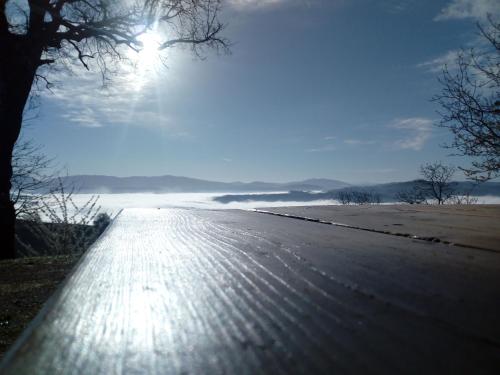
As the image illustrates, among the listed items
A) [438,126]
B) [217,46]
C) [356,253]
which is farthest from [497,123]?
[356,253]

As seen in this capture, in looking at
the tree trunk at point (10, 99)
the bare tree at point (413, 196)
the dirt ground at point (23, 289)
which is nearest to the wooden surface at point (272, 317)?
the dirt ground at point (23, 289)

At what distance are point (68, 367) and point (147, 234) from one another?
3.14 ft

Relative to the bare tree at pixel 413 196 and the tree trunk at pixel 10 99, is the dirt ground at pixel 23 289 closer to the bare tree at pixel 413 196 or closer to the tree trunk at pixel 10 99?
the tree trunk at pixel 10 99

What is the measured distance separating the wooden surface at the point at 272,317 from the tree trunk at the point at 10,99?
700 centimetres

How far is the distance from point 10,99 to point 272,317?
755 cm

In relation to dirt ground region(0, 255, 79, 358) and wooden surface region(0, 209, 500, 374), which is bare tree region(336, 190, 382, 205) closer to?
dirt ground region(0, 255, 79, 358)

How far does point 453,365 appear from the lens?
299mm

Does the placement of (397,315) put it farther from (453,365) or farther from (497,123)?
(497,123)

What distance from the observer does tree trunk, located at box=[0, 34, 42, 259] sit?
6.32 meters

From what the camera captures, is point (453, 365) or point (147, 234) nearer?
point (453, 365)

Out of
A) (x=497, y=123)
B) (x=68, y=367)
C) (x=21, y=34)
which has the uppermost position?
(x=21, y=34)

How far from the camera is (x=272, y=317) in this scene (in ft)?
1.35

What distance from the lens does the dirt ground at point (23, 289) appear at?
10.2 ft

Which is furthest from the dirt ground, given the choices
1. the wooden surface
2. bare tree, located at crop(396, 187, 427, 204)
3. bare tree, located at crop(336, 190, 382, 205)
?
bare tree, located at crop(336, 190, 382, 205)
